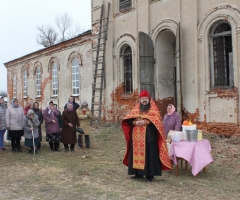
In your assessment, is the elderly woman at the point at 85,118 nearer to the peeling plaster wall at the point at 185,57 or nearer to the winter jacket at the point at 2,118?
the winter jacket at the point at 2,118

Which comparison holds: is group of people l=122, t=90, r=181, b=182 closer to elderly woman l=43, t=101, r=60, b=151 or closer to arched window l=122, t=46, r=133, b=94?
elderly woman l=43, t=101, r=60, b=151

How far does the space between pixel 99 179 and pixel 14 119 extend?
4.50 meters

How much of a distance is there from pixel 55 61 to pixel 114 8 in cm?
713

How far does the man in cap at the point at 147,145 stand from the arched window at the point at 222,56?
5.48 m

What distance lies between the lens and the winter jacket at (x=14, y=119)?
1041 centimetres

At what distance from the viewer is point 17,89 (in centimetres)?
2780

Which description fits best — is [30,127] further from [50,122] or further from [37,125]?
[50,122]

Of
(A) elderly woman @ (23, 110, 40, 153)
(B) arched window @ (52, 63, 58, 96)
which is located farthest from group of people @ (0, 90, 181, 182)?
(B) arched window @ (52, 63, 58, 96)

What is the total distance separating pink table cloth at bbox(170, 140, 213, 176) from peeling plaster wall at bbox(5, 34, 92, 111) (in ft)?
37.3

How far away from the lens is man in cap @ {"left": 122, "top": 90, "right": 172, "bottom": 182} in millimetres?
A: 6824

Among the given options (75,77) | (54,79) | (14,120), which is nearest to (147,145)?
(14,120)

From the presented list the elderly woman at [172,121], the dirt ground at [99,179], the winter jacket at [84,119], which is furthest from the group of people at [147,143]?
the winter jacket at [84,119]

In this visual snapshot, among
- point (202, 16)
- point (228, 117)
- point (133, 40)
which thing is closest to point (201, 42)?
point (202, 16)

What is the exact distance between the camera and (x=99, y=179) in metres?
7.16
